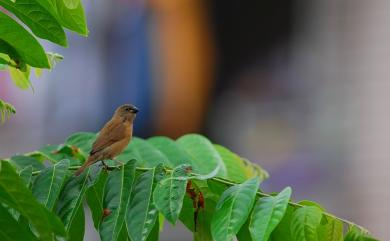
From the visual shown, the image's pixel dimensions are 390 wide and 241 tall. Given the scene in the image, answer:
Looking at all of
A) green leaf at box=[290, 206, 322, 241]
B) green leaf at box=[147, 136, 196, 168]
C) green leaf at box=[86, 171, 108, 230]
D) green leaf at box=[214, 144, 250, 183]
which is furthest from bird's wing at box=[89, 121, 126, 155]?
green leaf at box=[290, 206, 322, 241]

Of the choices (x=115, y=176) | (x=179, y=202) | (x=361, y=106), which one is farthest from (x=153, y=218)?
(x=361, y=106)

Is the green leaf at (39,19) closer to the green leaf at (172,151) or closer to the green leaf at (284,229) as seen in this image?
the green leaf at (284,229)

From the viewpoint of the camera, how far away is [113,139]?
14.6ft

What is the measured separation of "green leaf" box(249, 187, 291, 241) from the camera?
2.73 meters

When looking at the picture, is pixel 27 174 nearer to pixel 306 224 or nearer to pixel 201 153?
pixel 306 224

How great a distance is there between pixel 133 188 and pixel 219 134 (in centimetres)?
934

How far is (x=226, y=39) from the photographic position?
Answer: 41.4ft

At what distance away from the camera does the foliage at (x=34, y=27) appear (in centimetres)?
270

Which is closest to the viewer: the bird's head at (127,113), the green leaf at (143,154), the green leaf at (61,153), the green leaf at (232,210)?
the green leaf at (232,210)

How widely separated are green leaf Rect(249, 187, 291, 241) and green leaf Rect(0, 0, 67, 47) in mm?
721

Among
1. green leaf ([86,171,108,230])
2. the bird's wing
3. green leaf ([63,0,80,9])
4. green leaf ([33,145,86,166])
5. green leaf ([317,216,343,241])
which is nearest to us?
green leaf ([63,0,80,9])

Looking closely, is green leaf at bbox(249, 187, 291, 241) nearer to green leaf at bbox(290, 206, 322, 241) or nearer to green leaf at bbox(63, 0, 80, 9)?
green leaf at bbox(290, 206, 322, 241)

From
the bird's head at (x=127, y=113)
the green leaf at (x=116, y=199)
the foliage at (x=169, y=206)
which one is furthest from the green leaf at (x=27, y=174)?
the bird's head at (x=127, y=113)

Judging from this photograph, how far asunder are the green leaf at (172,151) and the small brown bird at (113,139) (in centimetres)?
21
